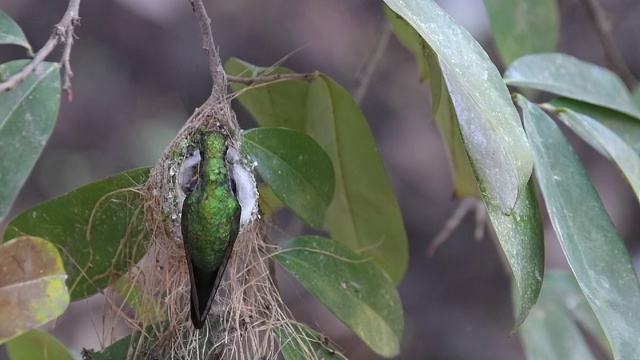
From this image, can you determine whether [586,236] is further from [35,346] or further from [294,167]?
[35,346]

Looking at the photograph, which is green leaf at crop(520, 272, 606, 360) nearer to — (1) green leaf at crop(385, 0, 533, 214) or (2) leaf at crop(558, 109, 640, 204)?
(2) leaf at crop(558, 109, 640, 204)

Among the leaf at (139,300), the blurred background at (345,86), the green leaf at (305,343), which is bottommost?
the blurred background at (345,86)

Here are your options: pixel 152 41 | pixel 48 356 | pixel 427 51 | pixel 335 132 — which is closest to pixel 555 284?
pixel 335 132

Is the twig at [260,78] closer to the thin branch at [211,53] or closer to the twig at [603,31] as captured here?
the thin branch at [211,53]

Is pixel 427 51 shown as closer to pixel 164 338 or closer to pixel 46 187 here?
pixel 164 338

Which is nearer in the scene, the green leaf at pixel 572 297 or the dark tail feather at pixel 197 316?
the dark tail feather at pixel 197 316

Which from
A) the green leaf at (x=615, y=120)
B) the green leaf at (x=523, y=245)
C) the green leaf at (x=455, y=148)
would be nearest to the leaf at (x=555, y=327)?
the green leaf at (x=455, y=148)
